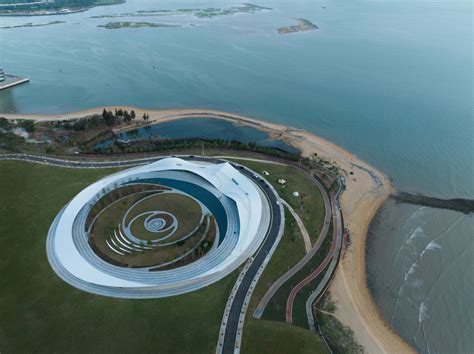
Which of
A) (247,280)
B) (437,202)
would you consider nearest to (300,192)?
(247,280)

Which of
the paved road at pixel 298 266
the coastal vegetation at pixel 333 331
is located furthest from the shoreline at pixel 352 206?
the paved road at pixel 298 266

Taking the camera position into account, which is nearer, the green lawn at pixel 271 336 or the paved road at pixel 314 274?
the green lawn at pixel 271 336

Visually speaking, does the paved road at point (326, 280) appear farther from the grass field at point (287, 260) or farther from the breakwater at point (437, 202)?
the breakwater at point (437, 202)

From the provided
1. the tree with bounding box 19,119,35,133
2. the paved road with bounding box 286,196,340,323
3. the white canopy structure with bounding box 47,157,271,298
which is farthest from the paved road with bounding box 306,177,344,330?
the tree with bounding box 19,119,35,133

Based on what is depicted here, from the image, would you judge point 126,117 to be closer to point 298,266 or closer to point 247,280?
point 247,280

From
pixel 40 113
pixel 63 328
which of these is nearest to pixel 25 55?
pixel 40 113

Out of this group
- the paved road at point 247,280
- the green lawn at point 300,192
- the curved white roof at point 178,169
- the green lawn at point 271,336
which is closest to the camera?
the green lawn at point 271,336
